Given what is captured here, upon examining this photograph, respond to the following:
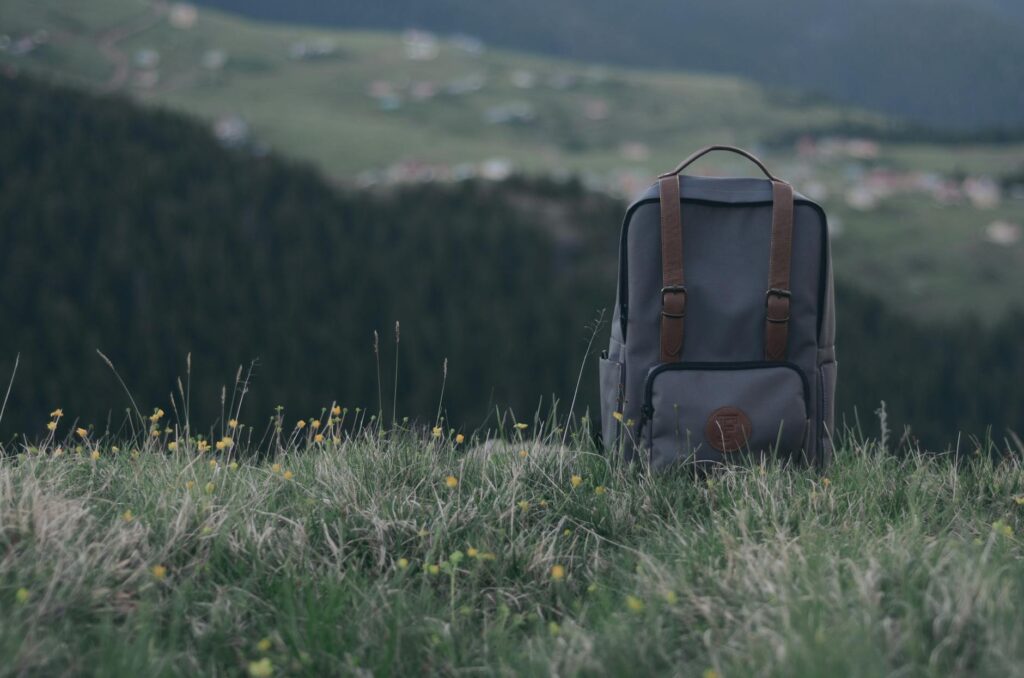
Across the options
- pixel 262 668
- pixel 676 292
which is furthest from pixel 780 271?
pixel 262 668

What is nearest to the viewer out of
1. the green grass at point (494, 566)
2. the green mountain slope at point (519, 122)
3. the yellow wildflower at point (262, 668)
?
the yellow wildflower at point (262, 668)

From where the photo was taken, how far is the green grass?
2363 millimetres

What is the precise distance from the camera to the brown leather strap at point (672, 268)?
3.70 metres

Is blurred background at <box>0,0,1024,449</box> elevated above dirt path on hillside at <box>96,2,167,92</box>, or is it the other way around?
dirt path on hillside at <box>96,2,167,92</box>

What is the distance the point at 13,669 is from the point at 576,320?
185 ft

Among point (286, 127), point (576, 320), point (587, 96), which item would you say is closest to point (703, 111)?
point (587, 96)

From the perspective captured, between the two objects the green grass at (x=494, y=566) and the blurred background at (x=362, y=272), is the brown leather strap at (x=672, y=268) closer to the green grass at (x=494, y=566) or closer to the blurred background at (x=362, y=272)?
the blurred background at (x=362, y=272)

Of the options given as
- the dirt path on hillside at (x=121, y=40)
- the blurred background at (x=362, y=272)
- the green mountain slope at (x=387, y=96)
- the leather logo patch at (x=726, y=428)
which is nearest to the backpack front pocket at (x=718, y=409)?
the leather logo patch at (x=726, y=428)

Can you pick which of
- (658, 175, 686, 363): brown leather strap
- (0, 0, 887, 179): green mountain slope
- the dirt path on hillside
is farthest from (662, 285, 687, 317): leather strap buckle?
the dirt path on hillside

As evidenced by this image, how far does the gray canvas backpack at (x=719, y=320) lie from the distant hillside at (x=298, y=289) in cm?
3571

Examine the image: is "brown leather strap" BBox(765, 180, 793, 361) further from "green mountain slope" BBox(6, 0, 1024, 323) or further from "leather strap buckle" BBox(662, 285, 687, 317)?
"green mountain slope" BBox(6, 0, 1024, 323)

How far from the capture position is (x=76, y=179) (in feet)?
218

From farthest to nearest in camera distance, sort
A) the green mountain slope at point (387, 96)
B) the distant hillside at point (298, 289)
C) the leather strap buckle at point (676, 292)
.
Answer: the green mountain slope at point (387, 96)
the distant hillside at point (298, 289)
the leather strap buckle at point (676, 292)

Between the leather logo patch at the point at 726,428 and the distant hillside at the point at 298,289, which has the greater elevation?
the leather logo patch at the point at 726,428
